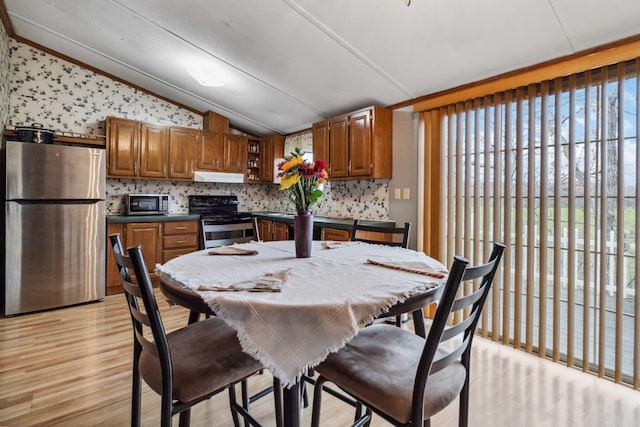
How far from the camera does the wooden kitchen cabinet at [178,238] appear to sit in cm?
402

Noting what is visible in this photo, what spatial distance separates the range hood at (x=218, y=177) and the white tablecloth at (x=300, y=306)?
3.40 m

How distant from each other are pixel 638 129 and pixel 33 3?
489 cm

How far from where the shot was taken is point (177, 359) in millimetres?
1150

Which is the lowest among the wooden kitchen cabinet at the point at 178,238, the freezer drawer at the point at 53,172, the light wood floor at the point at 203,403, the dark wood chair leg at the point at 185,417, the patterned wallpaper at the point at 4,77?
the light wood floor at the point at 203,403

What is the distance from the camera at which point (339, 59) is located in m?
2.76

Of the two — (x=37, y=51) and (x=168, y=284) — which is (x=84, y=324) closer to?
(x=168, y=284)

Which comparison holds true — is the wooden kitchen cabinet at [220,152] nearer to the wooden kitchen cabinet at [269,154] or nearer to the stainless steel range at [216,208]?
the wooden kitchen cabinet at [269,154]

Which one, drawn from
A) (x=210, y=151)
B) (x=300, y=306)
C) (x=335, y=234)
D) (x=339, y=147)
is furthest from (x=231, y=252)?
(x=210, y=151)

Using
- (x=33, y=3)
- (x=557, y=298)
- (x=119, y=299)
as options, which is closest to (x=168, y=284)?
(x=557, y=298)

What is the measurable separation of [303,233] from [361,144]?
79.6 inches

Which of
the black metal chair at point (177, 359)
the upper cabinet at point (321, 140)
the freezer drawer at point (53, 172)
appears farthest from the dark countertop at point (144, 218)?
the black metal chair at point (177, 359)

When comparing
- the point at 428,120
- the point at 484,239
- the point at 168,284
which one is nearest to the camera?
the point at 168,284

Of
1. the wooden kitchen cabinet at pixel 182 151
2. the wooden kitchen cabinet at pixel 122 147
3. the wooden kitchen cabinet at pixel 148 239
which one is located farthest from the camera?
the wooden kitchen cabinet at pixel 182 151

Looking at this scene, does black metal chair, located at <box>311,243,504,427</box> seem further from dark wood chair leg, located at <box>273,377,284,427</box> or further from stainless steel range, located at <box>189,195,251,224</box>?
stainless steel range, located at <box>189,195,251,224</box>
